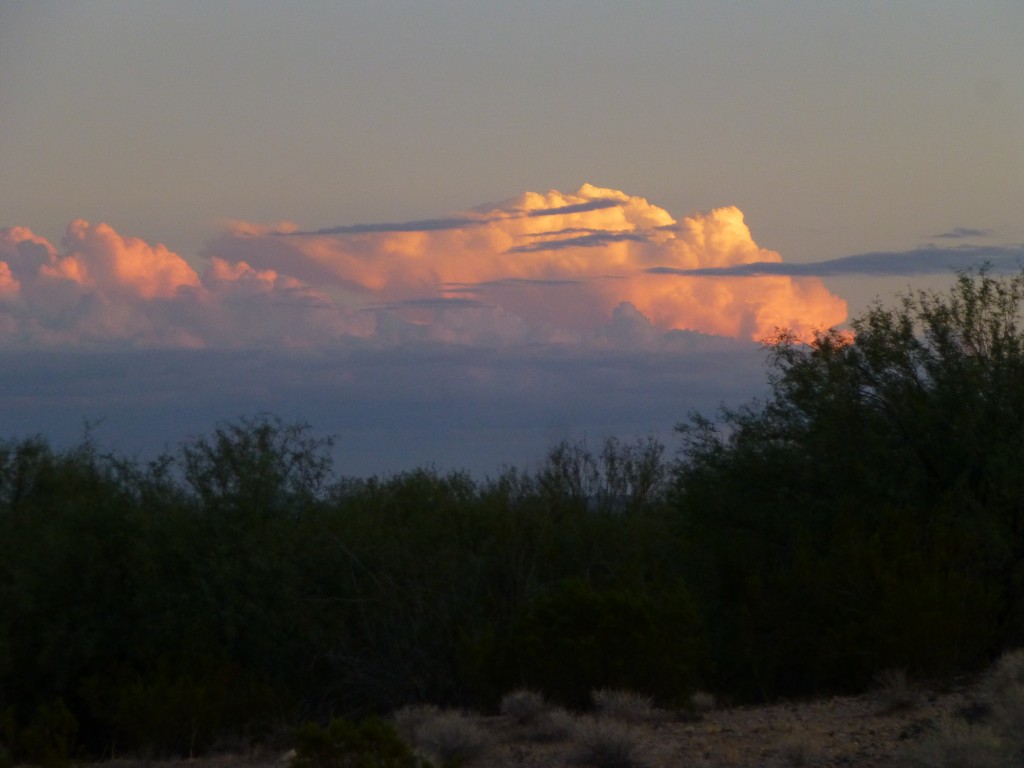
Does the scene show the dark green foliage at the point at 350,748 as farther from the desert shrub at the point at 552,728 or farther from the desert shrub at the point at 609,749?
the desert shrub at the point at 552,728

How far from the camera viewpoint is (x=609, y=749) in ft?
37.5

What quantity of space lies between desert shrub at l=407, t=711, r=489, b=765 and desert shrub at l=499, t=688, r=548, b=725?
1.48 m

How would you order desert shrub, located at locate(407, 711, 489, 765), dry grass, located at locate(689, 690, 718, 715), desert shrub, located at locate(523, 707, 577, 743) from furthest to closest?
dry grass, located at locate(689, 690, 718, 715) < desert shrub, located at locate(523, 707, 577, 743) < desert shrub, located at locate(407, 711, 489, 765)

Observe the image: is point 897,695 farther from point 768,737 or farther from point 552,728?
point 552,728

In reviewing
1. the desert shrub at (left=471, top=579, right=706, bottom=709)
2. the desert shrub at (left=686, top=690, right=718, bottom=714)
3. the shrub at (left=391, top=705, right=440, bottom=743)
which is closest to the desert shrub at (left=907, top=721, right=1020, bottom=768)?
the shrub at (left=391, top=705, right=440, bottom=743)

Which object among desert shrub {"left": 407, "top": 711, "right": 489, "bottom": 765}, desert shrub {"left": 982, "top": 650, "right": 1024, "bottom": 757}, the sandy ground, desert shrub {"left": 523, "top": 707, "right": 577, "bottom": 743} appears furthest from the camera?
desert shrub {"left": 523, "top": 707, "right": 577, "bottom": 743}

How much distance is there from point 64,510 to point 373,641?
6124mm

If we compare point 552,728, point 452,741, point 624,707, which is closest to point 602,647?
point 624,707

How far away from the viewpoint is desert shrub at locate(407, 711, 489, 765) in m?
12.0

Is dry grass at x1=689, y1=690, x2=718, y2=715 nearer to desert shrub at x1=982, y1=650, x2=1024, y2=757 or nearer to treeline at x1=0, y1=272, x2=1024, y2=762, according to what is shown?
treeline at x1=0, y1=272, x2=1024, y2=762

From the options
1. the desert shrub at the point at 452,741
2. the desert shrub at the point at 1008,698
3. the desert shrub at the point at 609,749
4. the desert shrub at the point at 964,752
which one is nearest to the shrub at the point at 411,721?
the desert shrub at the point at 452,741

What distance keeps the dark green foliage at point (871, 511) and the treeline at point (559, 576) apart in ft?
0.13

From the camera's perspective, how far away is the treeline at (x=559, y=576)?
1667 centimetres

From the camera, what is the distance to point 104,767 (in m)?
15.0
